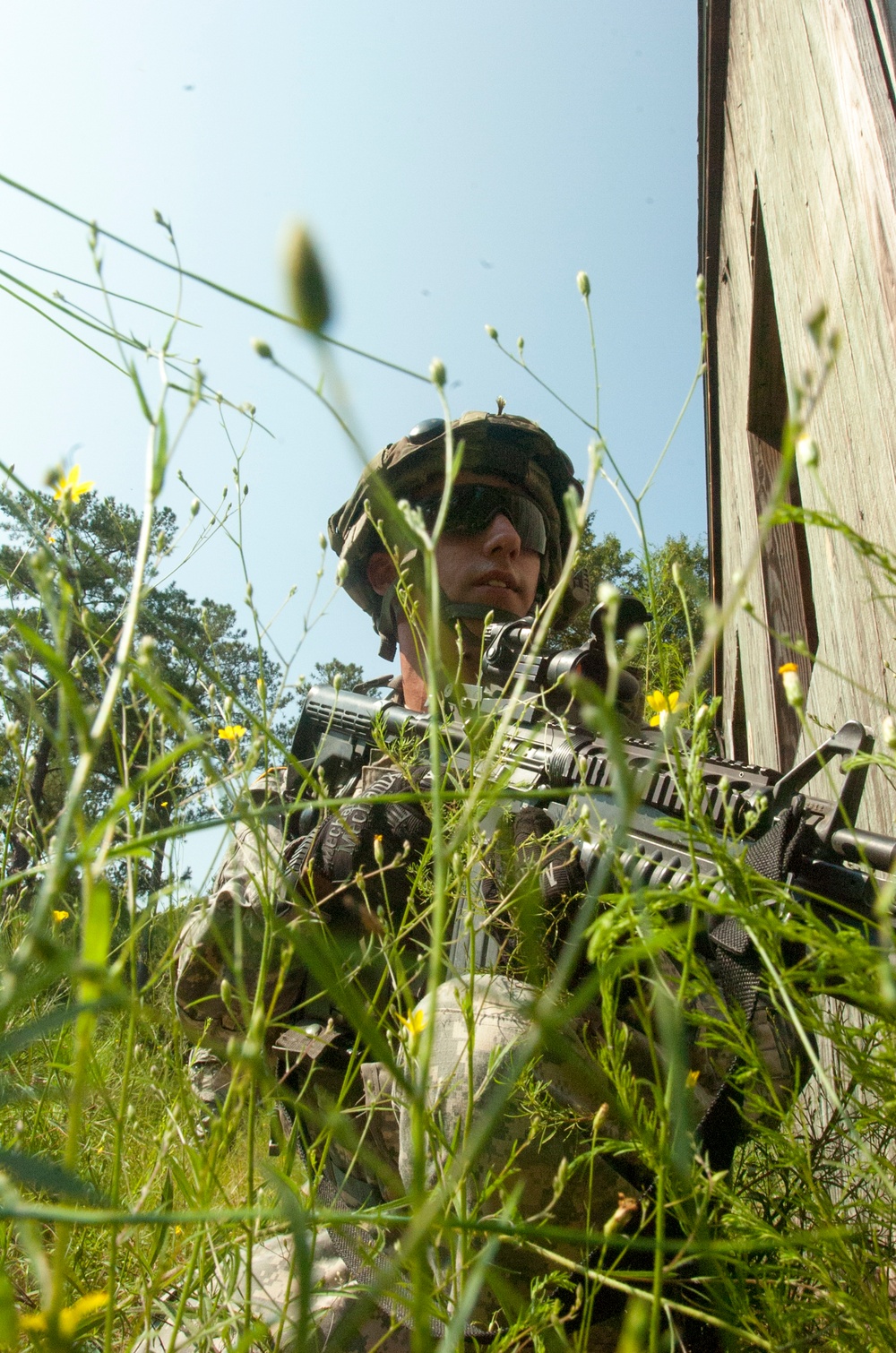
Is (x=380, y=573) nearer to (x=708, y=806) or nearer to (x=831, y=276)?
(x=831, y=276)

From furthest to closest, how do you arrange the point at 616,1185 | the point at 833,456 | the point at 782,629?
the point at 782,629 < the point at 833,456 < the point at 616,1185

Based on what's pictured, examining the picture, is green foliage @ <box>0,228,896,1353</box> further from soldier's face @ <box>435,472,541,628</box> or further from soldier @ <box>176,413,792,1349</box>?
soldier's face @ <box>435,472,541,628</box>

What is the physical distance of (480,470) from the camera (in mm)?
3252

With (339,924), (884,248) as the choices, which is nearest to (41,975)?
(884,248)

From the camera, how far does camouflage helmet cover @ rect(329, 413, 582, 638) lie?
3.23 m

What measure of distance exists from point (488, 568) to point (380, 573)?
0.86 metres

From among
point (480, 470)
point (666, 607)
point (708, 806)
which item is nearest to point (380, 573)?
point (480, 470)

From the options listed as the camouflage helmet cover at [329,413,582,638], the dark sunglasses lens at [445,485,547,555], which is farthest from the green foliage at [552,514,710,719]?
the dark sunglasses lens at [445,485,547,555]

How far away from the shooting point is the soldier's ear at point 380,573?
360 centimetres

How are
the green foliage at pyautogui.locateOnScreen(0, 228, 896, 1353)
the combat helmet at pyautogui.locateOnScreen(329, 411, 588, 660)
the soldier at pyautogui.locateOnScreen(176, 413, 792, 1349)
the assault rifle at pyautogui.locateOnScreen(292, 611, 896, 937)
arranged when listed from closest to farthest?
the green foliage at pyautogui.locateOnScreen(0, 228, 896, 1353) → the soldier at pyautogui.locateOnScreen(176, 413, 792, 1349) → the assault rifle at pyautogui.locateOnScreen(292, 611, 896, 937) → the combat helmet at pyautogui.locateOnScreen(329, 411, 588, 660)

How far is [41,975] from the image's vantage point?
30cm

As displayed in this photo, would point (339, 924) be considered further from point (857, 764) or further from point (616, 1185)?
point (857, 764)

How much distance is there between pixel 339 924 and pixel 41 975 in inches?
80.8

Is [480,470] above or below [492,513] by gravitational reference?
above
